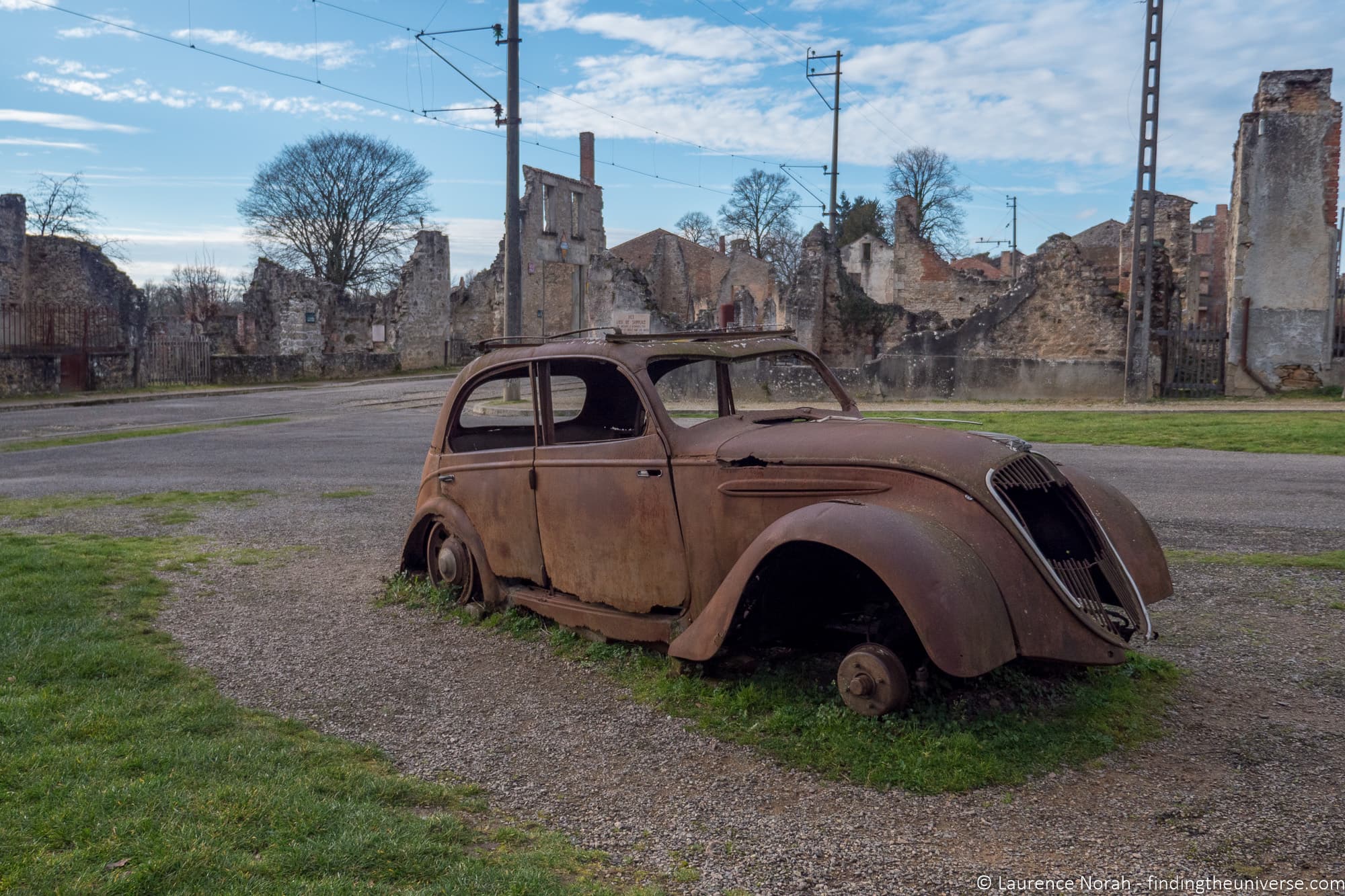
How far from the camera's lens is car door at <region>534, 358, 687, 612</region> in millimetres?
4773

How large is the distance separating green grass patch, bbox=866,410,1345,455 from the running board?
291 inches

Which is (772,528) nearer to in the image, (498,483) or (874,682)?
(874,682)

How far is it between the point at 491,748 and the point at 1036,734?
2.18 metres

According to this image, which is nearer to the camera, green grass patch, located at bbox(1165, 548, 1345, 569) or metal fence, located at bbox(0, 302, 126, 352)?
green grass patch, located at bbox(1165, 548, 1345, 569)

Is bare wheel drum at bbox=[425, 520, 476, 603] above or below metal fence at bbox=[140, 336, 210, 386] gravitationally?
below

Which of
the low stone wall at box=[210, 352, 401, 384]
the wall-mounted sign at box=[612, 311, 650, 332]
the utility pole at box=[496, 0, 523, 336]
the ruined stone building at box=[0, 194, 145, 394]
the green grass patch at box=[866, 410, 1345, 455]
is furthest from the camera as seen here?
the low stone wall at box=[210, 352, 401, 384]

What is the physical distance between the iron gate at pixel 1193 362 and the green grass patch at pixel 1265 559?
17.2 metres

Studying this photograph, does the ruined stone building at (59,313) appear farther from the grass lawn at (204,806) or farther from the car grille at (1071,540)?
the car grille at (1071,540)

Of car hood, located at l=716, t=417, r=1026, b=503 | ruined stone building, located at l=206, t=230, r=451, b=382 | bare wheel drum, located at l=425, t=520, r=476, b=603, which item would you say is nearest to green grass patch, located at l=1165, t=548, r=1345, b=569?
car hood, located at l=716, t=417, r=1026, b=503

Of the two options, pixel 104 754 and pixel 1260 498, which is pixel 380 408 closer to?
pixel 1260 498

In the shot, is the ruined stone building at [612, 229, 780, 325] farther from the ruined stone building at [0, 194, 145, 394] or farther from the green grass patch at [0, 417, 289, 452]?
the green grass patch at [0, 417, 289, 452]

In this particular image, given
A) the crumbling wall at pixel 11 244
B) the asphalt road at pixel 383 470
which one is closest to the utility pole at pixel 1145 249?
the asphalt road at pixel 383 470

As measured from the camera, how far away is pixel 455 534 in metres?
5.97

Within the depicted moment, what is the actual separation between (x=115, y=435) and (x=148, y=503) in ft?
28.6
